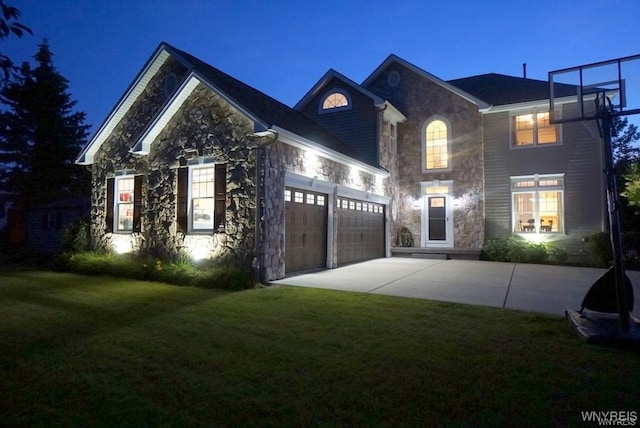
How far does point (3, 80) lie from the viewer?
325cm

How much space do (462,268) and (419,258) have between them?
12.1ft

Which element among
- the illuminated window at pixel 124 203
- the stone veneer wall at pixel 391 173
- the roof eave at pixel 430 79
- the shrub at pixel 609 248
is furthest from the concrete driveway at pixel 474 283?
the roof eave at pixel 430 79

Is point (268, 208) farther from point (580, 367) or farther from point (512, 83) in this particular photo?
point (512, 83)

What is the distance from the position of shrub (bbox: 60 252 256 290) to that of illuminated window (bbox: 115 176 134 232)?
102 cm

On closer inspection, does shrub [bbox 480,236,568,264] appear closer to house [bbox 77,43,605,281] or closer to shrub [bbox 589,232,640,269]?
house [bbox 77,43,605,281]

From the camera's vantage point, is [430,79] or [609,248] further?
[430,79]

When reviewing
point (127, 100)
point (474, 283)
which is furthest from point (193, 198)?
point (474, 283)

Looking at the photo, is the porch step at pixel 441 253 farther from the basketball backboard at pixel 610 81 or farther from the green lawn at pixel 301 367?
the basketball backboard at pixel 610 81

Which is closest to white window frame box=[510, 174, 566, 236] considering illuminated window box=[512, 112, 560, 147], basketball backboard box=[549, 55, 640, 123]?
illuminated window box=[512, 112, 560, 147]

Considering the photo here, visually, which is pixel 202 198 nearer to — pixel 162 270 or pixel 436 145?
pixel 162 270

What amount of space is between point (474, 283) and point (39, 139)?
2471 centimetres

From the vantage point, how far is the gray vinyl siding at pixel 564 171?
580 inches

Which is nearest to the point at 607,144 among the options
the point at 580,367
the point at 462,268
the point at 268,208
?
the point at 580,367

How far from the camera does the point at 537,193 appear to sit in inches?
617
